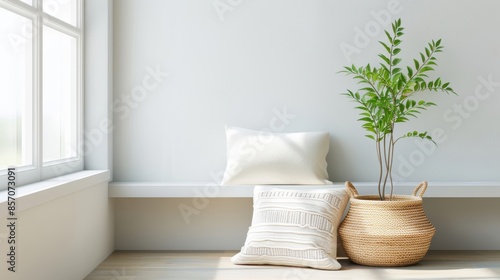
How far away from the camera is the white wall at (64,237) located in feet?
10.2

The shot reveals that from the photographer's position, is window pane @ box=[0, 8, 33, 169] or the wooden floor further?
the wooden floor

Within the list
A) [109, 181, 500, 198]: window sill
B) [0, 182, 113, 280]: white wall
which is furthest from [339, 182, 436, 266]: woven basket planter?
[0, 182, 113, 280]: white wall

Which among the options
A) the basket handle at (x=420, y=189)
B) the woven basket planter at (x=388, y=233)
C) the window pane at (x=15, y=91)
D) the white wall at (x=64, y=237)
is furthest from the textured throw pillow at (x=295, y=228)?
the window pane at (x=15, y=91)

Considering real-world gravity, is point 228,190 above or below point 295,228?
above

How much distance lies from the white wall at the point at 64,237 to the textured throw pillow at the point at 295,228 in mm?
932

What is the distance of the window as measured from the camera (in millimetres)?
3318

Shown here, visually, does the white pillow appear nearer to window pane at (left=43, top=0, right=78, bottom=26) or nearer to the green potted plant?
the green potted plant

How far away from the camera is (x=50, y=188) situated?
336cm

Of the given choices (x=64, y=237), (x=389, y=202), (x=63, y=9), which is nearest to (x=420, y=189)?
(x=389, y=202)

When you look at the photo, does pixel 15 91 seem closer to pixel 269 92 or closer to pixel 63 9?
pixel 63 9

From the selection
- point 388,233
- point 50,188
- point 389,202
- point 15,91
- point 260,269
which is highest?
point 15,91

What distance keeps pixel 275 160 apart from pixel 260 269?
838 millimetres

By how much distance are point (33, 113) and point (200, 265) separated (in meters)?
1.51

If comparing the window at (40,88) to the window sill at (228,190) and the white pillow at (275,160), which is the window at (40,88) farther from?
the white pillow at (275,160)
